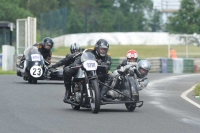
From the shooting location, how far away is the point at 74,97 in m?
13.1

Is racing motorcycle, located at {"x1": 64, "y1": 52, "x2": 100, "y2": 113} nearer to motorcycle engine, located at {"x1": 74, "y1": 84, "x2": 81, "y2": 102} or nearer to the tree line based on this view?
motorcycle engine, located at {"x1": 74, "y1": 84, "x2": 81, "y2": 102}

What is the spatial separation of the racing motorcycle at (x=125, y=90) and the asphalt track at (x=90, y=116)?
0.71 feet

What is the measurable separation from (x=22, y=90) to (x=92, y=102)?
6258 millimetres

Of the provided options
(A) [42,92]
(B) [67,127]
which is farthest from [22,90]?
(B) [67,127]

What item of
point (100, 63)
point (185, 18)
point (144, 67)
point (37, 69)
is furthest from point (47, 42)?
point (185, 18)

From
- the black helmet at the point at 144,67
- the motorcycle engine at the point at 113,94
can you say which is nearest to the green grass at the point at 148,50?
the black helmet at the point at 144,67

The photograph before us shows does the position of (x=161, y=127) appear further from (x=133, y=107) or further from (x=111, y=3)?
(x=111, y=3)

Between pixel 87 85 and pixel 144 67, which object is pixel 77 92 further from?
pixel 144 67

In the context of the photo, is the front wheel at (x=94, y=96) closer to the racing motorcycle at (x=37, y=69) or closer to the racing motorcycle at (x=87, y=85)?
the racing motorcycle at (x=87, y=85)

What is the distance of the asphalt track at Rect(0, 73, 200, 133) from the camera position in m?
10.3

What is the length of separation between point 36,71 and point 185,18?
148ft

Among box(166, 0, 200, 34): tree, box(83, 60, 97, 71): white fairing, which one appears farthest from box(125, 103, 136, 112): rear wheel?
box(166, 0, 200, 34): tree

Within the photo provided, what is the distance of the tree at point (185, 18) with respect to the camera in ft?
212

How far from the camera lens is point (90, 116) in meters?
12.0
